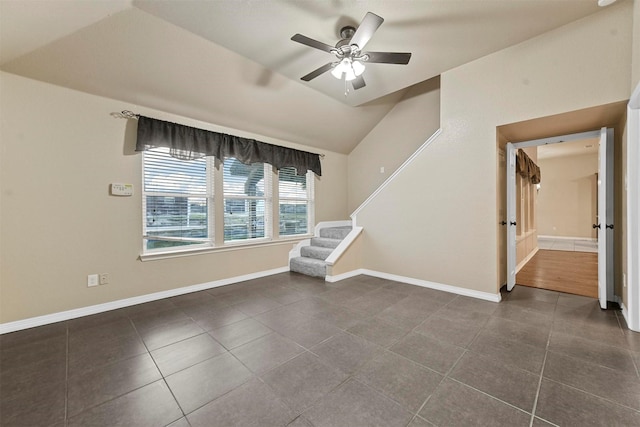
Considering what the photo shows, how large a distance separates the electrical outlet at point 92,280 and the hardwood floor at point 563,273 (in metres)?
5.94

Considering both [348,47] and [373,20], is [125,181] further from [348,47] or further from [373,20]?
[373,20]

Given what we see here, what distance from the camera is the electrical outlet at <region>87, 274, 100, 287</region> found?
2973 mm

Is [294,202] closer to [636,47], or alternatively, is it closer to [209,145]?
[209,145]

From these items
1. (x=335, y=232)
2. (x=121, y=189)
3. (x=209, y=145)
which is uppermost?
(x=209, y=145)

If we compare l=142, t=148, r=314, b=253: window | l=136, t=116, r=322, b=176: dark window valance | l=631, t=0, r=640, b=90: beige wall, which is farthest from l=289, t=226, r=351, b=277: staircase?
l=631, t=0, r=640, b=90: beige wall

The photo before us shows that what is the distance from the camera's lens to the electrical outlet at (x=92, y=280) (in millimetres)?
2973

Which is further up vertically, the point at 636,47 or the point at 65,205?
the point at 636,47

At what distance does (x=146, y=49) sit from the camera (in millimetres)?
2756

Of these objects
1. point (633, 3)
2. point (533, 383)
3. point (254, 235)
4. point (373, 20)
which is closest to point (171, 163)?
point (254, 235)

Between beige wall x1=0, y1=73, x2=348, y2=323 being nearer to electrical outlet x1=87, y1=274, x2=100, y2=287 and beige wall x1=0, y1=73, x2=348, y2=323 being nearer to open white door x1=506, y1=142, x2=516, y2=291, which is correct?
electrical outlet x1=87, y1=274, x2=100, y2=287

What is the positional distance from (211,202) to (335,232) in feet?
8.10

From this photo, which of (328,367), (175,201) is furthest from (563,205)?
(175,201)

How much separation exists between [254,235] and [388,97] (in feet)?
12.4

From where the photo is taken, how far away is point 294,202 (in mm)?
5266
